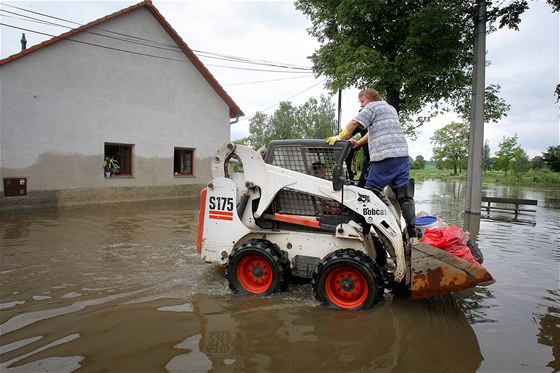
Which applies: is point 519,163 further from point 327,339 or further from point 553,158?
point 327,339

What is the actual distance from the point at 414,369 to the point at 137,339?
219 centimetres

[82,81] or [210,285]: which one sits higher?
[82,81]

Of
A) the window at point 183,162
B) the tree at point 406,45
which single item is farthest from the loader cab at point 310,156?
the window at point 183,162

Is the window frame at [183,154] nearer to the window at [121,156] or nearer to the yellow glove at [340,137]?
the window at [121,156]

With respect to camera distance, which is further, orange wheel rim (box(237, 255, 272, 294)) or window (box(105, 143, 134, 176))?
window (box(105, 143, 134, 176))

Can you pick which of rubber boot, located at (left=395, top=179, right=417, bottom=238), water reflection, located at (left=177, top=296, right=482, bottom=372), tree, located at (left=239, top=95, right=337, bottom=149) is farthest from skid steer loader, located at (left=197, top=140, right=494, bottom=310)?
tree, located at (left=239, top=95, right=337, bottom=149)

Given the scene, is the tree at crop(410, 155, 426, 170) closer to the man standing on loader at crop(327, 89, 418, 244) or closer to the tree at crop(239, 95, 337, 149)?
the tree at crop(239, 95, 337, 149)

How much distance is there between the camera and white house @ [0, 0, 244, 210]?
11000mm

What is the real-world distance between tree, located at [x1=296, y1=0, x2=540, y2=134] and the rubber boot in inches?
361

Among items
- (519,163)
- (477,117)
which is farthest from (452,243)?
(519,163)

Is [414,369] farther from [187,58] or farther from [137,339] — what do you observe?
[187,58]

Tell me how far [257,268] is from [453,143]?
202ft

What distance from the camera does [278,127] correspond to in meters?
50.7

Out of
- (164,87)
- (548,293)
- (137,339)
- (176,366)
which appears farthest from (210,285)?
Result: (164,87)
